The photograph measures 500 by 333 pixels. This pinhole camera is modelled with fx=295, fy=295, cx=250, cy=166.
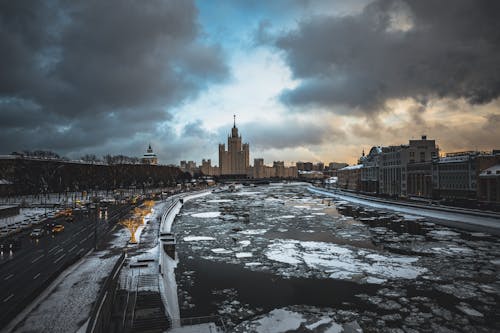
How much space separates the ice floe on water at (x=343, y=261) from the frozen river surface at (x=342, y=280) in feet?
0.28

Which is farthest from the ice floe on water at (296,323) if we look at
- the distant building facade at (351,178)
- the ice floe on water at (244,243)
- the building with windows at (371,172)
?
the distant building facade at (351,178)

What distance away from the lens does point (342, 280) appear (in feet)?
70.8

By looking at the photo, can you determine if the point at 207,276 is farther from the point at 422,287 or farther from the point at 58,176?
the point at 58,176

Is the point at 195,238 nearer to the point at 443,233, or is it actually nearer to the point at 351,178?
the point at 443,233

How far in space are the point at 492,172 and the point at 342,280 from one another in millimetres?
47823

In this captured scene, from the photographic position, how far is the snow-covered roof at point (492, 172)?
51122 millimetres

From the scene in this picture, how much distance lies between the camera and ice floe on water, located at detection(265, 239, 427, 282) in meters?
23.0

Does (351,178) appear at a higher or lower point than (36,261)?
higher

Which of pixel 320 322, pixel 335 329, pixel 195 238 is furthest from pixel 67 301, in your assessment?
pixel 195 238

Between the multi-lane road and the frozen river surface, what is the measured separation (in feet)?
27.1

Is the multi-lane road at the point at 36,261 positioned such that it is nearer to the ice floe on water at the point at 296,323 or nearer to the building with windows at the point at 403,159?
the ice floe on water at the point at 296,323

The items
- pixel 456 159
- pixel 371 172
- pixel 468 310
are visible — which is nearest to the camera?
pixel 468 310

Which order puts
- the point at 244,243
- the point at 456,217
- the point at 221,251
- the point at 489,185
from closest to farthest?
the point at 221,251 < the point at 244,243 < the point at 456,217 < the point at 489,185

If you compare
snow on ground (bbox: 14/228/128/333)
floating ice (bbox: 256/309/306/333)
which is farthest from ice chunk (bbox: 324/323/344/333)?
snow on ground (bbox: 14/228/128/333)
